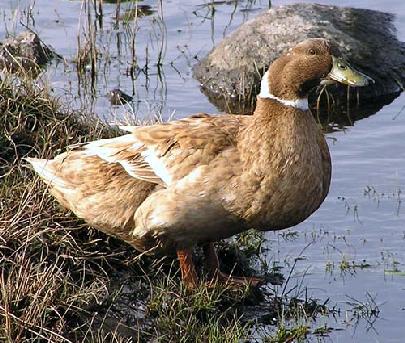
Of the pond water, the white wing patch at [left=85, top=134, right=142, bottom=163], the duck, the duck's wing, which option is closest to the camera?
the duck

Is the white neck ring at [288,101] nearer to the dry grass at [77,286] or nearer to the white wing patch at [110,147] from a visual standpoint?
→ the white wing patch at [110,147]

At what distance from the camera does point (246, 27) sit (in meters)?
12.3

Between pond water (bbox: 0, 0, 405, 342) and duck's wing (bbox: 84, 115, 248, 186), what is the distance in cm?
118

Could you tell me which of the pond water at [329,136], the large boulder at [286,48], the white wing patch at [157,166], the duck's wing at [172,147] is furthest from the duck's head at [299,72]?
the large boulder at [286,48]

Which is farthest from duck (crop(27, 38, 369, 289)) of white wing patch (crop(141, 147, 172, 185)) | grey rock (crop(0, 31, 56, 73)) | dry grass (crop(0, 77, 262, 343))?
grey rock (crop(0, 31, 56, 73))

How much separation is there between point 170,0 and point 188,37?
101cm

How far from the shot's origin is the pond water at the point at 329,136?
7.57 meters

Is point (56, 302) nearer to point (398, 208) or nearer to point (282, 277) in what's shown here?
point (282, 277)

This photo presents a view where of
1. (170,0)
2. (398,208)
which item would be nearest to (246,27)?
(170,0)

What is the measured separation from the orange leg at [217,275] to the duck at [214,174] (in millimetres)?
11

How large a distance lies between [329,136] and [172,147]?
3.83 meters

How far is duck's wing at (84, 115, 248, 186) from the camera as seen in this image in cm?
700

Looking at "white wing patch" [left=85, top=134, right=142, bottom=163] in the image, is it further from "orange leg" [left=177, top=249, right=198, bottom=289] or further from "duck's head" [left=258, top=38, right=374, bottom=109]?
"duck's head" [left=258, top=38, right=374, bottom=109]

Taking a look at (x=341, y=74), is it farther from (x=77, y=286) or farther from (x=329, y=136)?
(x=329, y=136)
